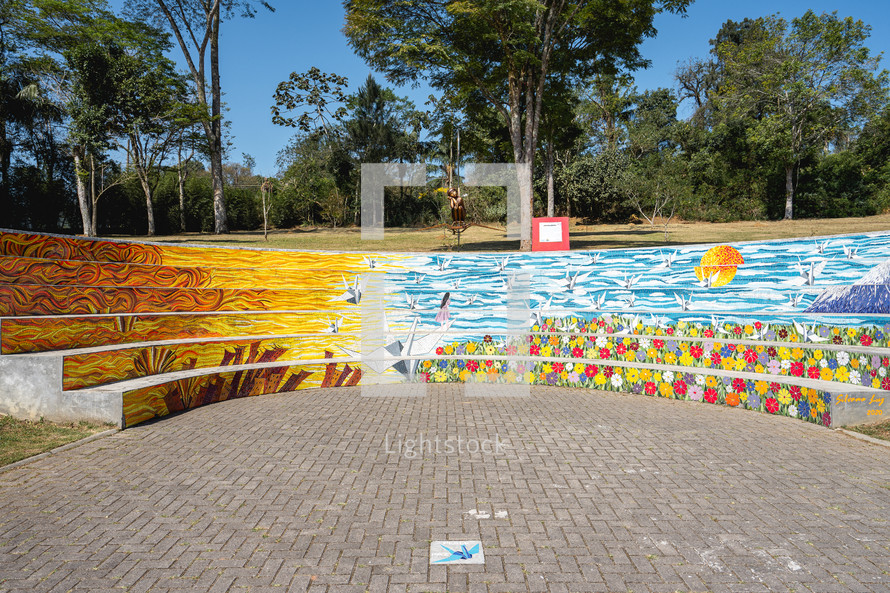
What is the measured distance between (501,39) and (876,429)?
15.3 m

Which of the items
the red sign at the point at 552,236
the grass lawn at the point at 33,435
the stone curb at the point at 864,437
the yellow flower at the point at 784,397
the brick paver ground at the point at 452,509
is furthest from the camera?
the red sign at the point at 552,236

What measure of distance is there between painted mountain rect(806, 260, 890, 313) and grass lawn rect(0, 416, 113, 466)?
10.7 meters

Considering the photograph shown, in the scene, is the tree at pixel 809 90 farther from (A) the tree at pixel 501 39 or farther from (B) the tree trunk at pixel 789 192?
(A) the tree at pixel 501 39

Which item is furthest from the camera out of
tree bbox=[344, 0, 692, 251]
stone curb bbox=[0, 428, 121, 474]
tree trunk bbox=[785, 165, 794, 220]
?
tree trunk bbox=[785, 165, 794, 220]

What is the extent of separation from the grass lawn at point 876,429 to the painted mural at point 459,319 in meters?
0.34

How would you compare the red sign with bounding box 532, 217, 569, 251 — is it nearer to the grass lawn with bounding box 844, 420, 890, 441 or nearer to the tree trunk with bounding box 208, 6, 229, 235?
the grass lawn with bounding box 844, 420, 890, 441

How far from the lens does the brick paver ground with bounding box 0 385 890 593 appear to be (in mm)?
3201

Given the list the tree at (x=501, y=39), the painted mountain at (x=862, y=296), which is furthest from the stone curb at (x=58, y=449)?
the tree at (x=501, y=39)

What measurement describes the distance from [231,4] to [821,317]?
33.2 meters

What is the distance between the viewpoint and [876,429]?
611cm

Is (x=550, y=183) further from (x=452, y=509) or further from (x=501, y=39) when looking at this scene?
(x=452, y=509)

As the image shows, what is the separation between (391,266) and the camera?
1042 centimetres

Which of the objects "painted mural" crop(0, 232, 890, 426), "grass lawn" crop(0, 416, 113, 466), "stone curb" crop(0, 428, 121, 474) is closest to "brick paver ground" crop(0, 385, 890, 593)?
"stone curb" crop(0, 428, 121, 474)

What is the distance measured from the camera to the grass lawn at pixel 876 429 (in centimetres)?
588
